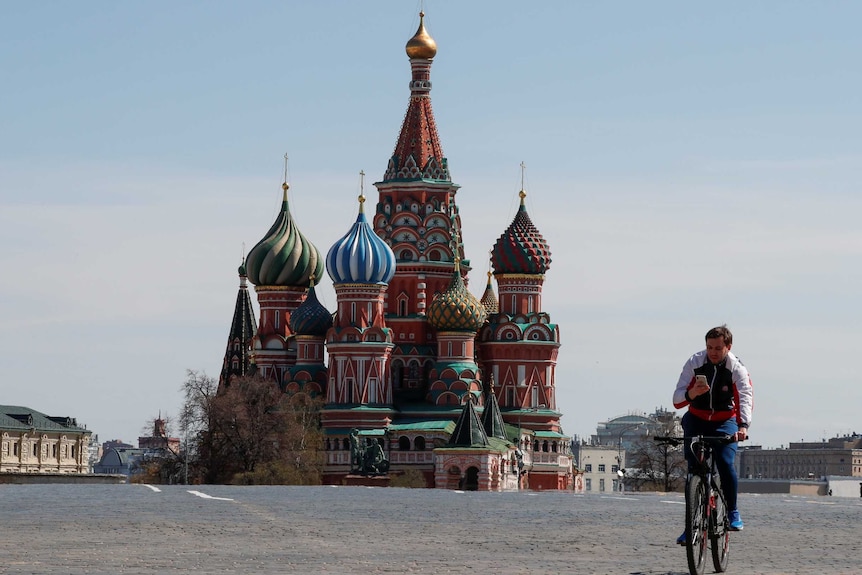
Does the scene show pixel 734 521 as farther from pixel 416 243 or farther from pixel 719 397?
pixel 416 243

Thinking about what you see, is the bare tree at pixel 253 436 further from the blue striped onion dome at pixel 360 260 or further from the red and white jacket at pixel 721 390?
the red and white jacket at pixel 721 390

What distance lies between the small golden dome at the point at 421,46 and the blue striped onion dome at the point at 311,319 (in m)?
13.5

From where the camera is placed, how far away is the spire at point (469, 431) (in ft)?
298

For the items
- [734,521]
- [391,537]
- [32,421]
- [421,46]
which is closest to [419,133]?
[421,46]

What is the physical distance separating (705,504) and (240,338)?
10330cm

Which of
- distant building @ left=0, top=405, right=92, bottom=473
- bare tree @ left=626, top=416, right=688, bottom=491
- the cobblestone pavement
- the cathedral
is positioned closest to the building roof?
distant building @ left=0, top=405, right=92, bottom=473

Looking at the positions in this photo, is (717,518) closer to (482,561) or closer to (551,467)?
(482,561)

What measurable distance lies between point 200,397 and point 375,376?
28.0 ft

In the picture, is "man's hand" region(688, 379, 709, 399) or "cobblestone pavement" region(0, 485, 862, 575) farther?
"cobblestone pavement" region(0, 485, 862, 575)

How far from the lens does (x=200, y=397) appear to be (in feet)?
319

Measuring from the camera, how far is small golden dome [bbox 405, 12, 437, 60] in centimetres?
10212

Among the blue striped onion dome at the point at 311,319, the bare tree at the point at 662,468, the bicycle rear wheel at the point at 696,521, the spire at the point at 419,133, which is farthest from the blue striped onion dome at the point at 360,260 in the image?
the bicycle rear wheel at the point at 696,521

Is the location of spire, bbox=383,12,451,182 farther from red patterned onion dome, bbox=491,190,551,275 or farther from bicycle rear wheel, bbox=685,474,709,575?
bicycle rear wheel, bbox=685,474,709,575

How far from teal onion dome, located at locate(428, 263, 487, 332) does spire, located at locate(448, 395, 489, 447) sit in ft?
16.7
